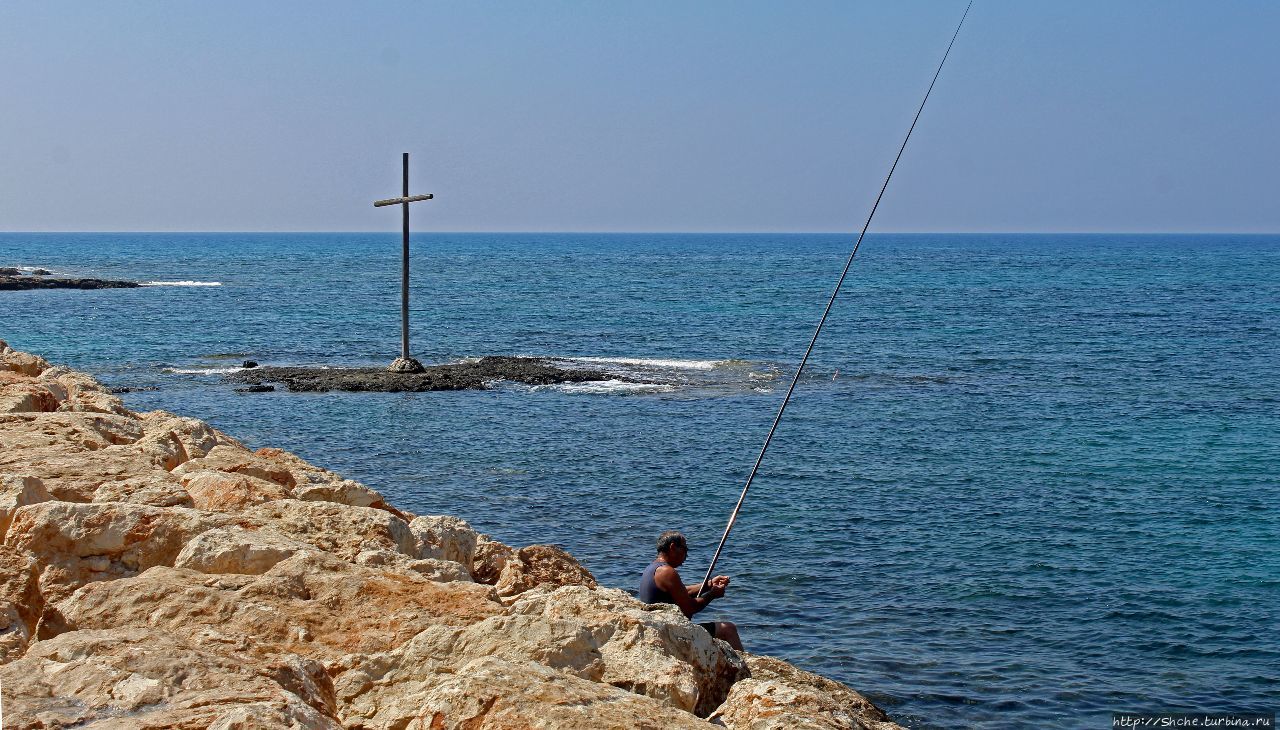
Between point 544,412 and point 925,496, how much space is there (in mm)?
9598

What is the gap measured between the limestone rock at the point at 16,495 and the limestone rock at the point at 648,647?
2597 mm

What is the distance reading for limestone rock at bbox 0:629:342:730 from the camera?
11.1ft

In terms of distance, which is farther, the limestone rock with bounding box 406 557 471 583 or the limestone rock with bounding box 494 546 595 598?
the limestone rock with bounding box 494 546 595 598

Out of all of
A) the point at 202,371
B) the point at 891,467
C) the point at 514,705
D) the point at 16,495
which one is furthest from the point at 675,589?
the point at 202,371

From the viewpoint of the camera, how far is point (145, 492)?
21.2 ft

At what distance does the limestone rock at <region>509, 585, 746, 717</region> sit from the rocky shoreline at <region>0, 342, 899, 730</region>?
1 cm

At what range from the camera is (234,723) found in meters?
3.24

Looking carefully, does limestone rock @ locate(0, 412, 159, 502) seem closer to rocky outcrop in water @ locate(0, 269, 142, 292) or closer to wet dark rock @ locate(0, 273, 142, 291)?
rocky outcrop in water @ locate(0, 269, 142, 292)

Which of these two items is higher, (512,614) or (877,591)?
(512,614)

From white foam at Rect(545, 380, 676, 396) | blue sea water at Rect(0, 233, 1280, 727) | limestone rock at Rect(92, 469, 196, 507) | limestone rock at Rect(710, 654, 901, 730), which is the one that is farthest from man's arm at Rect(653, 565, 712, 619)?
white foam at Rect(545, 380, 676, 396)

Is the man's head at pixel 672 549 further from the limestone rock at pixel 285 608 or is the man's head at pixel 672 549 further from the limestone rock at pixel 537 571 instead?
the limestone rock at pixel 285 608

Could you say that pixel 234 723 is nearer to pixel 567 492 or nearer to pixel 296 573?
pixel 296 573

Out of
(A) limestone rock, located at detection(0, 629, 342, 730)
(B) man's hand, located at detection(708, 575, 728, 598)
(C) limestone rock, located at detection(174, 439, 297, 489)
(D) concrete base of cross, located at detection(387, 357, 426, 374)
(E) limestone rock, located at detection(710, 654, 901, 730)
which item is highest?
(A) limestone rock, located at detection(0, 629, 342, 730)

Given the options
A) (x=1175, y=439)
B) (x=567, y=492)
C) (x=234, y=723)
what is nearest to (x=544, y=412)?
(x=567, y=492)
